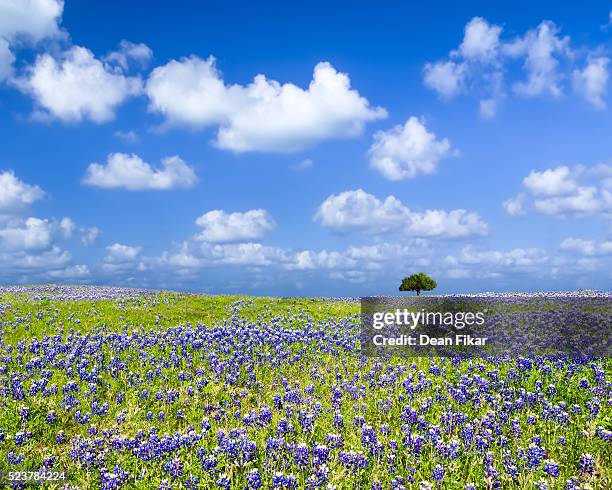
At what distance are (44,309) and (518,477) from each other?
22.1 metres

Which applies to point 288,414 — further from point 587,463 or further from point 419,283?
point 419,283

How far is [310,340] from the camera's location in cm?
1559

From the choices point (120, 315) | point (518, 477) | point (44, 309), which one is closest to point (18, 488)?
point (518, 477)

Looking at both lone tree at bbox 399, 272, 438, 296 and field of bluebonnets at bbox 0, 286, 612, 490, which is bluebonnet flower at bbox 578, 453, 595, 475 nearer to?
field of bluebonnets at bbox 0, 286, 612, 490

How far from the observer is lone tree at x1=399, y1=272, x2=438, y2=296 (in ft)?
172

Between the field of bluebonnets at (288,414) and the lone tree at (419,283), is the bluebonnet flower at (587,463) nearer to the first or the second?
the field of bluebonnets at (288,414)

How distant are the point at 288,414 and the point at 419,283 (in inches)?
1780

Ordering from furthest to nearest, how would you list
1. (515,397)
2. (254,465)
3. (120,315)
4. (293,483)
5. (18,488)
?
(120,315), (515,397), (254,465), (18,488), (293,483)

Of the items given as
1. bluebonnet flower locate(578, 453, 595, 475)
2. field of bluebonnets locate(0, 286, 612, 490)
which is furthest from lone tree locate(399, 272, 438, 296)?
bluebonnet flower locate(578, 453, 595, 475)

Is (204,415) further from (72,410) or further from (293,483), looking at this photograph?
(293,483)

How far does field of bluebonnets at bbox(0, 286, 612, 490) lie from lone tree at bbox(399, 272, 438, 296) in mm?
37011

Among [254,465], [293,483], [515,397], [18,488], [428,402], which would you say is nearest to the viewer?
[293,483]

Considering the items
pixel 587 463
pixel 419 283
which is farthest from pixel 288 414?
pixel 419 283

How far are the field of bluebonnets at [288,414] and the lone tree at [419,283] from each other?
3701 centimetres
